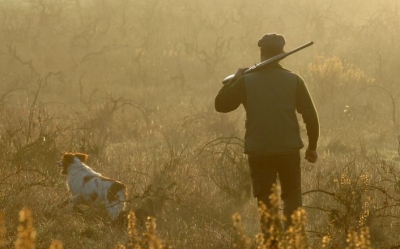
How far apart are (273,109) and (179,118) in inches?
381

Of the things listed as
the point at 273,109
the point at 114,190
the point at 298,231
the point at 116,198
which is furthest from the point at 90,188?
the point at 298,231

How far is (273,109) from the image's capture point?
6.48 meters

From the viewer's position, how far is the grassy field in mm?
7910

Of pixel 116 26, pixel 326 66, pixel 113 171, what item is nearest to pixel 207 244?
pixel 113 171

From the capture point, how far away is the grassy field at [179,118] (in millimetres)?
7910

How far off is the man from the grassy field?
0.46 m

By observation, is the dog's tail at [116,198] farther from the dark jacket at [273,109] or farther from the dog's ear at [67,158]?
the dark jacket at [273,109]

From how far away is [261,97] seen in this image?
6.49 meters

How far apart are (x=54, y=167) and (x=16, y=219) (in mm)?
2665

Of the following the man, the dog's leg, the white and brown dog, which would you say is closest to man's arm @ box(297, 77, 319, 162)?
the man

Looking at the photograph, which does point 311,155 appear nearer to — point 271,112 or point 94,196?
point 271,112

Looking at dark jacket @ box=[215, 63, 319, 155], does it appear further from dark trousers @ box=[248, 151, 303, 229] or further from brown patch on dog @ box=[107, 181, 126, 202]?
brown patch on dog @ box=[107, 181, 126, 202]

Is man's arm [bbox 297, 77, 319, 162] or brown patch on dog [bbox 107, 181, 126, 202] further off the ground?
man's arm [bbox 297, 77, 319, 162]

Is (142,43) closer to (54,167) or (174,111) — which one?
(174,111)
